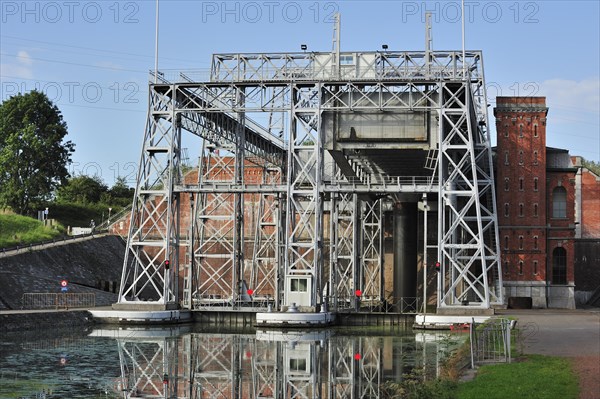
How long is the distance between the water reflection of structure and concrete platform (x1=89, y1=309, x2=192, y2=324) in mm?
4642

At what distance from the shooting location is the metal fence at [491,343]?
2722cm

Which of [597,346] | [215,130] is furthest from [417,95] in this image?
[597,346]

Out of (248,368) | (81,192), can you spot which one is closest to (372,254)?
(248,368)

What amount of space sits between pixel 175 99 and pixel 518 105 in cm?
2720

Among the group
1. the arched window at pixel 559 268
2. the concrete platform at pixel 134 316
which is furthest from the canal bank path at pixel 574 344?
the arched window at pixel 559 268

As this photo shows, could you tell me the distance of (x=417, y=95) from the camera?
56.5m

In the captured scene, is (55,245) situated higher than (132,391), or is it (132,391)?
(55,245)

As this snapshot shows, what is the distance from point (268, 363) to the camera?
3500 centimetres

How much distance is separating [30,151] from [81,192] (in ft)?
89.7

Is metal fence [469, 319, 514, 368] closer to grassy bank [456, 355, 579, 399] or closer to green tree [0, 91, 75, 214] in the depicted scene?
grassy bank [456, 355, 579, 399]

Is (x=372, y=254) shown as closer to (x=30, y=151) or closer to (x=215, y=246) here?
(x=215, y=246)

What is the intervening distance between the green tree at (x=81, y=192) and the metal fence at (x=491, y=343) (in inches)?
3326

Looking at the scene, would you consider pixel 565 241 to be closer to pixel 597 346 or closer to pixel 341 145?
pixel 341 145

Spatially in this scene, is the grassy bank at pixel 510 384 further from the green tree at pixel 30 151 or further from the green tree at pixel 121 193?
the green tree at pixel 121 193
